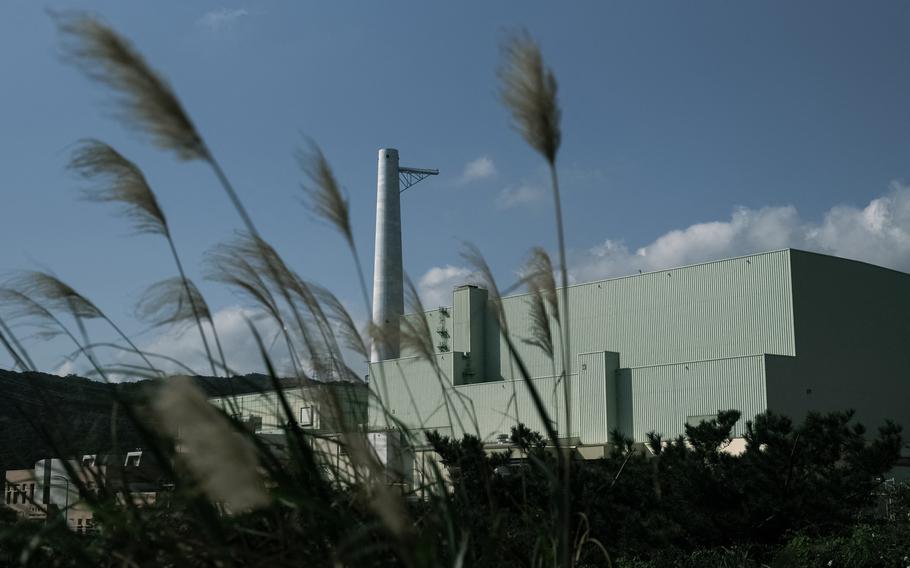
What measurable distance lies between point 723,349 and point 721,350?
8cm

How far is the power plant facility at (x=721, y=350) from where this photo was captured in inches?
1296

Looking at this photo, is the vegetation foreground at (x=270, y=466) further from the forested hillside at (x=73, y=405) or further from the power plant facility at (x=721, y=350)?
the power plant facility at (x=721, y=350)

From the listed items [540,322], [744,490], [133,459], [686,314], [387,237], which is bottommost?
[744,490]

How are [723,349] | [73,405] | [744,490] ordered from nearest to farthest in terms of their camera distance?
[73,405]
[744,490]
[723,349]

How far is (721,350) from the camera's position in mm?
35688

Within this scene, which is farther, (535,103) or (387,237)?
(387,237)

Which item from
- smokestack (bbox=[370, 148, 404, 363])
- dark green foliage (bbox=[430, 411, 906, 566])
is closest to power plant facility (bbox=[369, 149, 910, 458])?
smokestack (bbox=[370, 148, 404, 363])

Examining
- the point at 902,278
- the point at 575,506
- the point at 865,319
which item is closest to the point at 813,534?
the point at 575,506

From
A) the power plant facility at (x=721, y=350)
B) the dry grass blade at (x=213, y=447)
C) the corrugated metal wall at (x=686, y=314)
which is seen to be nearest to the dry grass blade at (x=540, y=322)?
the dry grass blade at (x=213, y=447)

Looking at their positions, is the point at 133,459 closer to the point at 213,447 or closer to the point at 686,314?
the point at 213,447

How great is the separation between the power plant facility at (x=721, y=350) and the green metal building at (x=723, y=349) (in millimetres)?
44

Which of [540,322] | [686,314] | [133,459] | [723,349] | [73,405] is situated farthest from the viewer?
[686,314]

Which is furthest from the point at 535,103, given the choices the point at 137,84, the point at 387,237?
the point at 387,237

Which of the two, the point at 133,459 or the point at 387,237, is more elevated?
the point at 387,237
